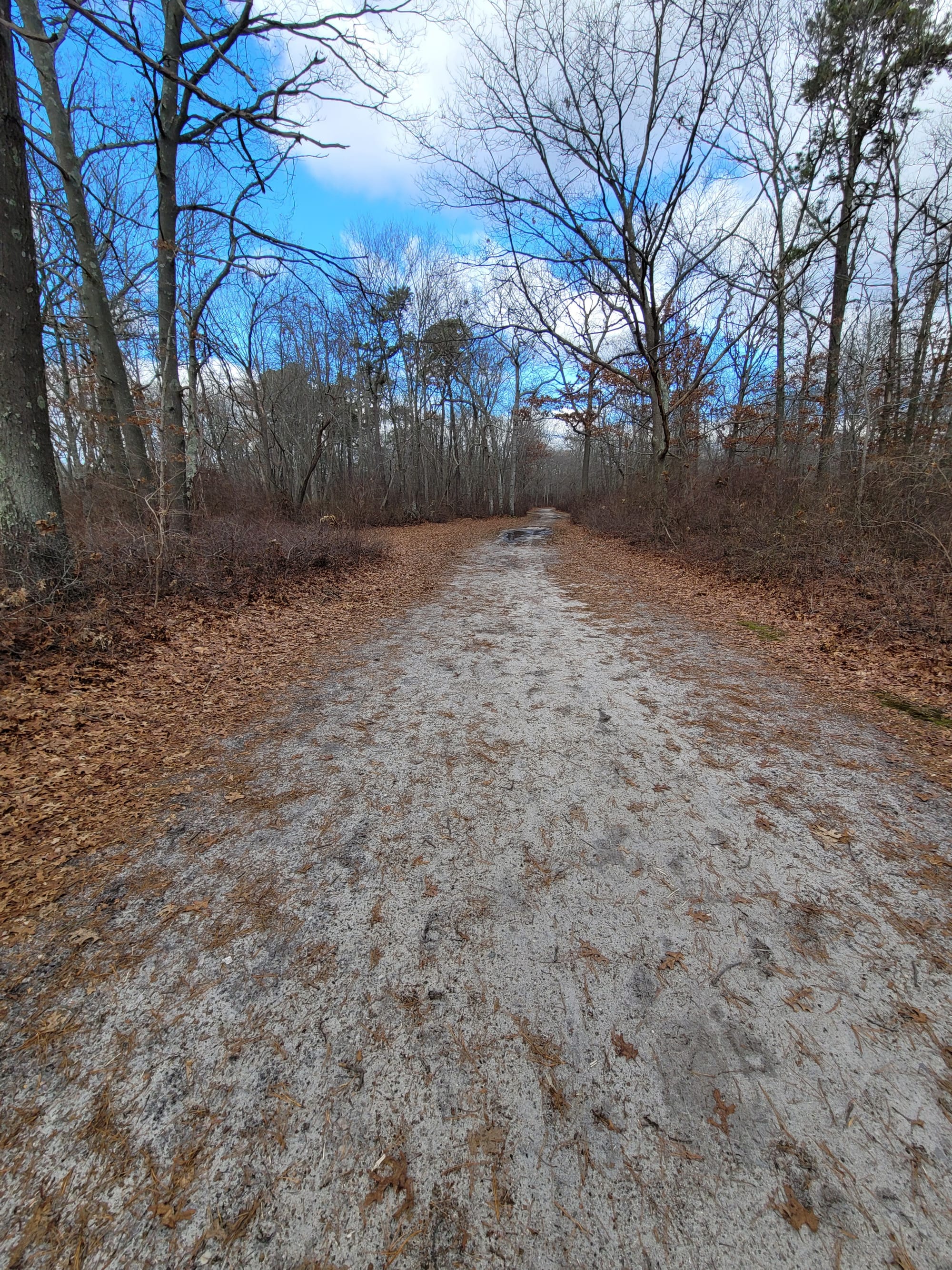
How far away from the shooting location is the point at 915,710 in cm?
388

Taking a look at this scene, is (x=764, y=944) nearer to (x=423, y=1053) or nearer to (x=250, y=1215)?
(x=423, y=1053)

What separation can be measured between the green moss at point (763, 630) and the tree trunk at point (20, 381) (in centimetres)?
774

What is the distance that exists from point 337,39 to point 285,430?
64.8 feet

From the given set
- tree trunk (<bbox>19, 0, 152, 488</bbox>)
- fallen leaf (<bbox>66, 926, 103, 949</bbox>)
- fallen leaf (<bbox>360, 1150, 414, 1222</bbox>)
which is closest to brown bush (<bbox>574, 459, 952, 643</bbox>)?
fallen leaf (<bbox>360, 1150, 414, 1222</bbox>)

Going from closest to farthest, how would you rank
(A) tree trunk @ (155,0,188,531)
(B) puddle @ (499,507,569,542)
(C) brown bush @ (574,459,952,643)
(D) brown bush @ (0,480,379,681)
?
(D) brown bush @ (0,480,379,681), (C) brown bush @ (574,459,952,643), (A) tree trunk @ (155,0,188,531), (B) puddle @ (499,507,569,542)

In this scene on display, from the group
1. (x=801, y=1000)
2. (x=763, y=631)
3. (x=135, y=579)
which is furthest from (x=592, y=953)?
(x=135, y=579)

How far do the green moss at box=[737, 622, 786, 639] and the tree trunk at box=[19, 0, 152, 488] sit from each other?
9573mm

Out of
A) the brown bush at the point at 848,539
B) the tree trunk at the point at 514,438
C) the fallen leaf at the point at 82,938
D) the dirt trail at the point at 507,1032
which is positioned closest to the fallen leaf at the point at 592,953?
the dirt trail at the point at 507,1032

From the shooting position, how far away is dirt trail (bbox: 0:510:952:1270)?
1220mm

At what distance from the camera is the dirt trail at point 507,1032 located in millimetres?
1220

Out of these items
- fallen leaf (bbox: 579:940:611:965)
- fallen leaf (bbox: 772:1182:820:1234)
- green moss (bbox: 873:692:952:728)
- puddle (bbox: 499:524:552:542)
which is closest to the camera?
fallen leaf (bbox: 772:1182:820:1234)

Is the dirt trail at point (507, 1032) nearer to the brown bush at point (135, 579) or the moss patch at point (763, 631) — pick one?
the brown bush at point (135, 579)

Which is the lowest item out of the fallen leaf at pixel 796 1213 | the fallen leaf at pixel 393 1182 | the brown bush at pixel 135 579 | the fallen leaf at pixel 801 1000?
the fallen leaf at pixel 796 1213

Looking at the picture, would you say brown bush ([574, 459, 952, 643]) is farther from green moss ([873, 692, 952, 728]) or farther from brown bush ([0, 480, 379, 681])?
brown bush ([0, 480, 379, 681])
